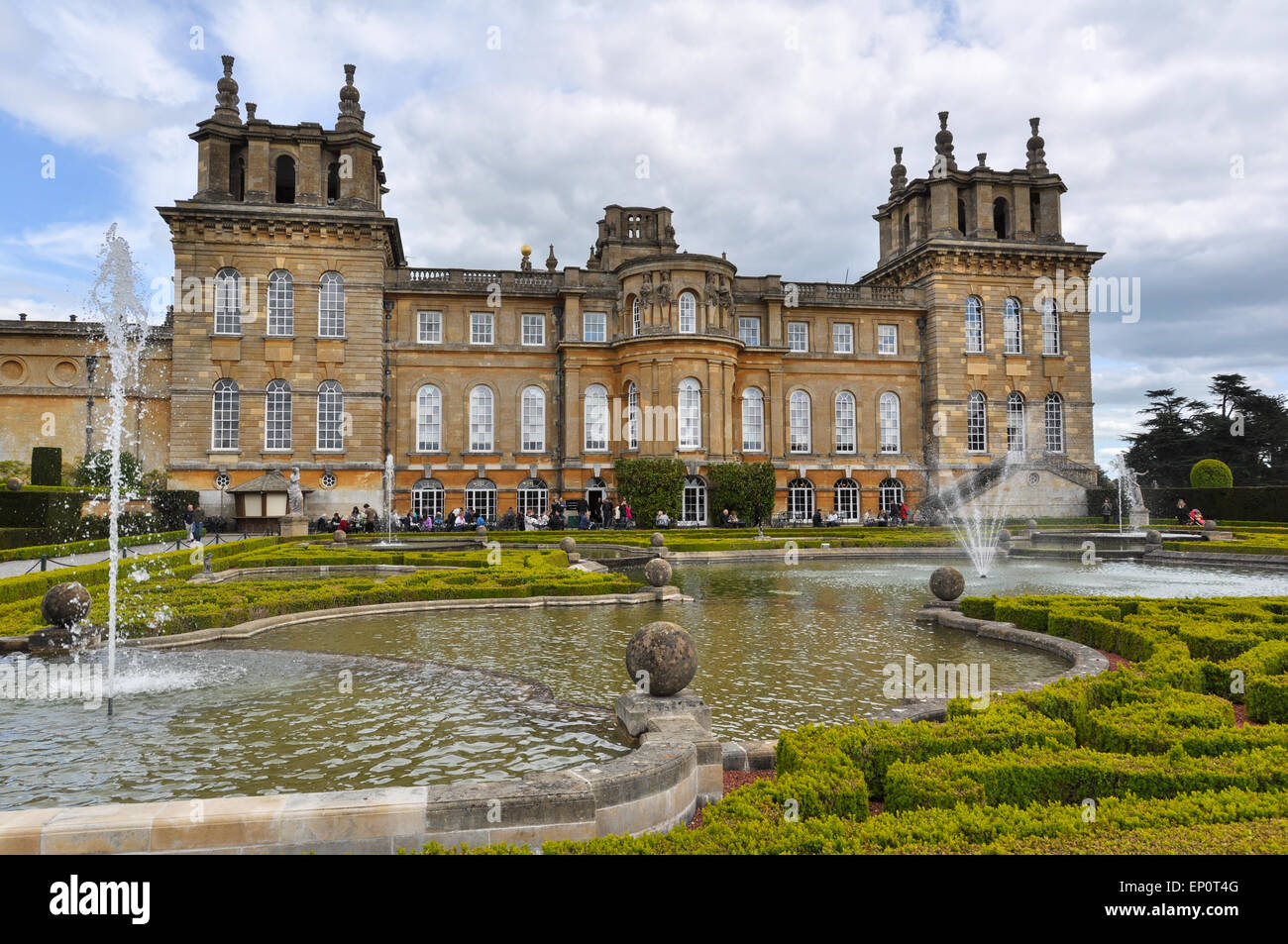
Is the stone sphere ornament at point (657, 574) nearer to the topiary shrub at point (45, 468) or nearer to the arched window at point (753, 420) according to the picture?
the topiary shrub at point (45, 468)

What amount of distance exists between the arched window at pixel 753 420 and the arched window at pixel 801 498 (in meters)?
2.50

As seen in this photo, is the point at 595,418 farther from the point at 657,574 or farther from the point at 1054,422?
the point at 1054,422

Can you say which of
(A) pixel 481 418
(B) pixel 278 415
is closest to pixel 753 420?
(A) pixel 481 418

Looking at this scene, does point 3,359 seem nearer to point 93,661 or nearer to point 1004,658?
point 93,661

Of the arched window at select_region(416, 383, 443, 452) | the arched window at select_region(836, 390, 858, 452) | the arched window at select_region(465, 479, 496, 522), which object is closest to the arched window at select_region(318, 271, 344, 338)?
the arched window at select_region(416, 383, 443, 452)

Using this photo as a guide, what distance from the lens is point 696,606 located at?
46.6 feet

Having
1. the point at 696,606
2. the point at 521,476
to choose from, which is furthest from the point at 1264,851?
the point at 521,476

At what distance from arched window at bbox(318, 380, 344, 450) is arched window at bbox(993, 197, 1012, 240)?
34.2m

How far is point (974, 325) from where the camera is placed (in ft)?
132

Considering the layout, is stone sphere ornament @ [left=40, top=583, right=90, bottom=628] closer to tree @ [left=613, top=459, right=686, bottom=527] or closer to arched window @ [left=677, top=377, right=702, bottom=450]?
tree @ [left=613, top=459, right=686, bottom=527]

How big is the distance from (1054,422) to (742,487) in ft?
59.5

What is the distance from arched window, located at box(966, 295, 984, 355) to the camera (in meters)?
39.9

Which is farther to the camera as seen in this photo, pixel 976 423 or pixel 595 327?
pixel 976 423
